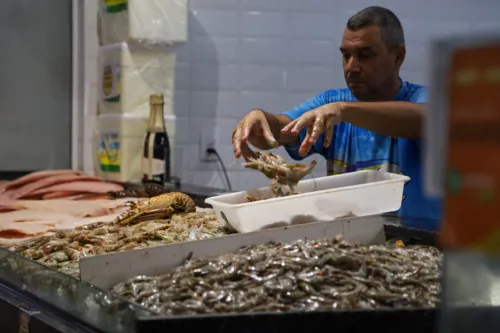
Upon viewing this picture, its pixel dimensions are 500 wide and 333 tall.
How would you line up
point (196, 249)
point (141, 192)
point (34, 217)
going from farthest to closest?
point (141, 192) < point (34, 217) < point (196, 249)

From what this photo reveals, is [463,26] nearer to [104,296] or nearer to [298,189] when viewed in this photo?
[298,189]

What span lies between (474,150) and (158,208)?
184 centimetres

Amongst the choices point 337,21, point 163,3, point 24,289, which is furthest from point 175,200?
point 337,21

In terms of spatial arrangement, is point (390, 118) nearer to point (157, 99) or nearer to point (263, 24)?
point (157, 99)

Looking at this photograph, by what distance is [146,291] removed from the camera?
1.38 meters

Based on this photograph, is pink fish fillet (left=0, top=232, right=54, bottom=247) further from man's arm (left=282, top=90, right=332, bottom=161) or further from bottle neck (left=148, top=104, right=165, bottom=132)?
bottle neck (left=148, top=104, right=165, bottom=132)

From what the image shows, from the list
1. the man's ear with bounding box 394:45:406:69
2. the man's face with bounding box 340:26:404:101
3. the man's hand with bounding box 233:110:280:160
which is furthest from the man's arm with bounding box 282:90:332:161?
the man's hand with bounding box 233:110:280:160

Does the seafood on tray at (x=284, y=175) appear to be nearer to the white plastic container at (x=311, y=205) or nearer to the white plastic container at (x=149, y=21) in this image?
the white plastic container at (x=311, y=205)

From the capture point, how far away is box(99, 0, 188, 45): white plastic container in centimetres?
367

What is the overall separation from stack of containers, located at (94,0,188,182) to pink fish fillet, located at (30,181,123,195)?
0.40 metres

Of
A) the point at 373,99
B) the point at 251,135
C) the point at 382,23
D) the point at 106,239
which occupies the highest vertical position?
the point at 382,23

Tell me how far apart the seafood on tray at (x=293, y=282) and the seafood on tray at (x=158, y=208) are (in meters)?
0.80

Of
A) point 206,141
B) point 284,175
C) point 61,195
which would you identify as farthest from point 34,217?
point 206,141

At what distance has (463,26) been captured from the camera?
14.2 feet
